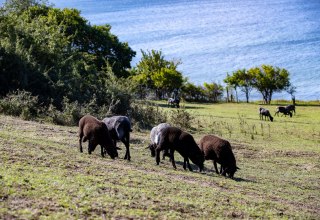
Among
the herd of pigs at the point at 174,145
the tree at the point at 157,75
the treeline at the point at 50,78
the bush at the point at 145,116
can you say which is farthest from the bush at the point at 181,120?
the tree at the point at 157,75

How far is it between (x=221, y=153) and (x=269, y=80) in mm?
69190

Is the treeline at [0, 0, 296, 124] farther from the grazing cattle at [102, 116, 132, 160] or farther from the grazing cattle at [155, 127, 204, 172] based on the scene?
the grazing cattle at [155, 127, 204, 172]

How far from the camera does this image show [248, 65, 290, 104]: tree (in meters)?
82.3

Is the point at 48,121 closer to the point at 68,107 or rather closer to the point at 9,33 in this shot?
the point at 68,107

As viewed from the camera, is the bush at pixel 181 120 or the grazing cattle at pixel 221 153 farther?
the bush at pixel 181 120

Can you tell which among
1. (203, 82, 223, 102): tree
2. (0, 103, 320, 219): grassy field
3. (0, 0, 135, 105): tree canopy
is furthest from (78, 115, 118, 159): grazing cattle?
A: (203, 82, 223, 102): tree

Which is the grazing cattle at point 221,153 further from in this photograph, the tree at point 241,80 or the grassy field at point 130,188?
the tree at point 241,80

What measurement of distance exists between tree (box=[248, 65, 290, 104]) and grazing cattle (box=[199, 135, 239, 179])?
221ft

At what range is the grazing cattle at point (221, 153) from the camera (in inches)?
616

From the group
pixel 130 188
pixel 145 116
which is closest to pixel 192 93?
pixel 145 116

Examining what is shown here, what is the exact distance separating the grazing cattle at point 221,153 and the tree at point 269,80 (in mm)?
67308

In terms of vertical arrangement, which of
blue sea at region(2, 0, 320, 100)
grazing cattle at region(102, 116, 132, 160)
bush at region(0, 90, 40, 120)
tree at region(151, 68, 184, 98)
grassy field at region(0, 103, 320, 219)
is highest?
blue sea at region(2, 0, 320, 100)

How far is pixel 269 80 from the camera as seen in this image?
82500 mm

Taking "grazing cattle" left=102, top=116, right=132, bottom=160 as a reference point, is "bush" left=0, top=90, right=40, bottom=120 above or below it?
above
